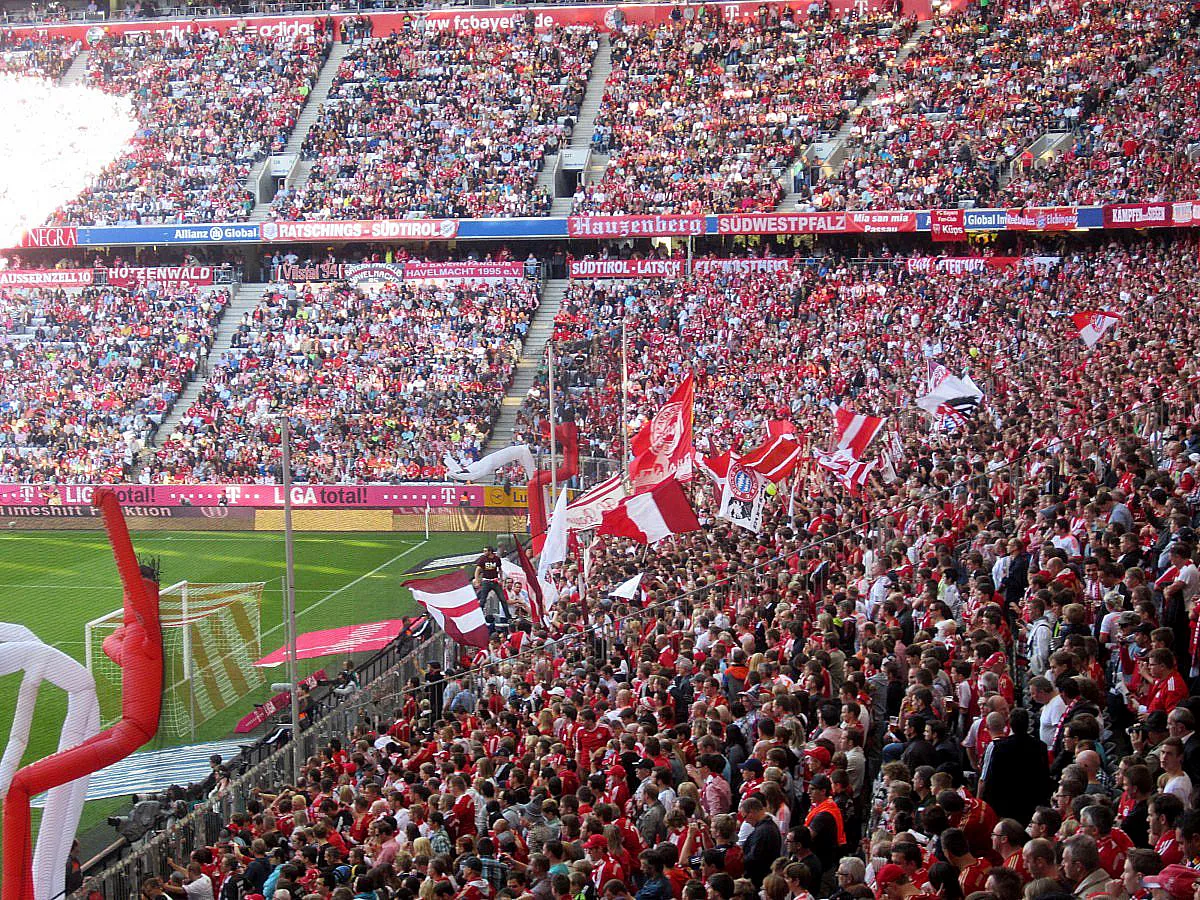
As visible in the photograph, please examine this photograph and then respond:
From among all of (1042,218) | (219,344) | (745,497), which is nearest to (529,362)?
(219,344)

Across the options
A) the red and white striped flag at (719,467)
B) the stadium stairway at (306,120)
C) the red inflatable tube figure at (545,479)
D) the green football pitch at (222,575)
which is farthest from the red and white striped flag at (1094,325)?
the stadium stairway at (306,120)

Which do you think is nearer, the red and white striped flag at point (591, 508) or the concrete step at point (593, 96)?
the red and white striped flag at point (591, 508)

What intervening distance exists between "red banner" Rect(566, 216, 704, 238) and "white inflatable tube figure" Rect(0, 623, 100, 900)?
32540 millimetres

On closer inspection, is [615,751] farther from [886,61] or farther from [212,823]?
[886,61]

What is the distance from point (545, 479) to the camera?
2378 cm

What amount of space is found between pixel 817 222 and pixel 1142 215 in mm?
8866

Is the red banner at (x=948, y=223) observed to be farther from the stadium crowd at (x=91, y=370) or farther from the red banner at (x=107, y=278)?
the red banner at (x=107, y=278)

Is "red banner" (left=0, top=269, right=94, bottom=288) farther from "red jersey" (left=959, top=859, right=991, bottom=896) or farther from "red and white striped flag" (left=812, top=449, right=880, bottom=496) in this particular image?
"red jersey" (left=959, top=859, right=991, bottom=896)

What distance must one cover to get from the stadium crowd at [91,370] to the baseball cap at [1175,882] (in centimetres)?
3492

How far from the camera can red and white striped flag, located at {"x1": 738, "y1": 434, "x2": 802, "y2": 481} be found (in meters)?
19.0

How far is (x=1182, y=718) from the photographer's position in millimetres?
6938

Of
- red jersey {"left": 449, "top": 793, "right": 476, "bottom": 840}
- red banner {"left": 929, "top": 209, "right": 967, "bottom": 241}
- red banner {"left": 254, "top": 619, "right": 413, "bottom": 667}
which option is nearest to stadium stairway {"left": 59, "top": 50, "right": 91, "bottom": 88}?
red banner {"left": 929, "top": 209, "right": 967, "bottom": 241}

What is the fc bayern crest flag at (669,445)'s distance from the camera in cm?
1892

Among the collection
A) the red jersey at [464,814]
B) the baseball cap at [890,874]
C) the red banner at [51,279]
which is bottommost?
the baseball cap at [890,874]
